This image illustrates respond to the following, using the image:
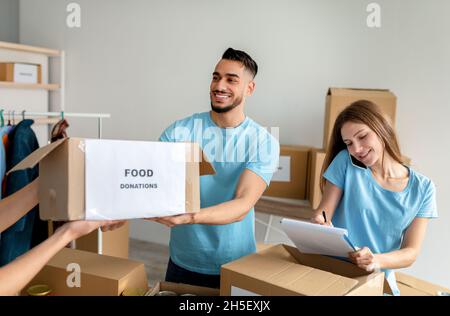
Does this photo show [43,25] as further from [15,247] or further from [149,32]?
[15,247]

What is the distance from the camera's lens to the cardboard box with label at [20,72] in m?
3.64

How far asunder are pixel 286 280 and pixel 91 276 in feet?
1.67

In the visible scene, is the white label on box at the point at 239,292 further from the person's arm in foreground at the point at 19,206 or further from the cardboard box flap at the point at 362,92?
the cardboard box flap at the point at 362,92

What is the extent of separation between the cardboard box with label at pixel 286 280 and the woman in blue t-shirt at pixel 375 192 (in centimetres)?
36

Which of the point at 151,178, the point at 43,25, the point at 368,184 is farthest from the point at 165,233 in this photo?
the point at 151,178

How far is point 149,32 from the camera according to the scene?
3814 mm

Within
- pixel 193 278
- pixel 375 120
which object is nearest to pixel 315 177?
pixel 375 120

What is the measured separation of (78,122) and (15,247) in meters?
2.11

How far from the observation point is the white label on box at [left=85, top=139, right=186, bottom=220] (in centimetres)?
98

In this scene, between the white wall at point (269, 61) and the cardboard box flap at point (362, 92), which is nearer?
the cardboard box flap at point (362, 92)

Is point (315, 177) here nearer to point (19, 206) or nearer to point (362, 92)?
point (362, 92)

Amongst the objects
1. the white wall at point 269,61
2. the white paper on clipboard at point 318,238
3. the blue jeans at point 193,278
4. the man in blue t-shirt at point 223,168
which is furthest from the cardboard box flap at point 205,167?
the white wall at point 269,61

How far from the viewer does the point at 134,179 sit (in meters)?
1.01

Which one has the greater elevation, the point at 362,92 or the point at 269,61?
the point at 269,61
